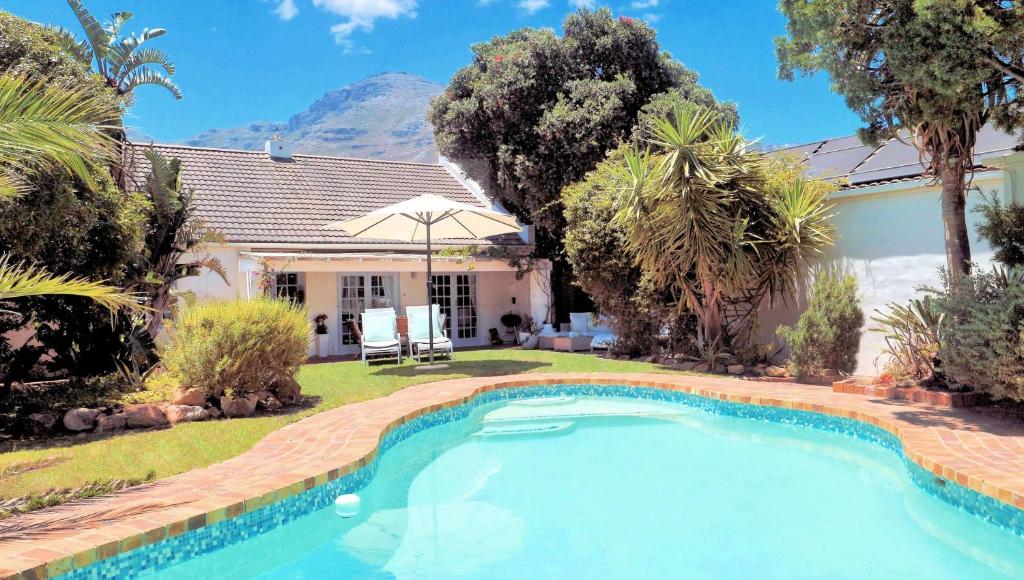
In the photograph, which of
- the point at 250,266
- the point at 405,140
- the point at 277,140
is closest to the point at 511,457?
the point at 250,266

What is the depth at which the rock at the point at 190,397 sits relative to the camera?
36.3ft

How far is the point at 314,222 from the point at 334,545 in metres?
18.0

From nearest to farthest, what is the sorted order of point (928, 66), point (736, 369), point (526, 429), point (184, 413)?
point (928, 66) < point (184, 413) < point (526, 429) < point (736, 369)

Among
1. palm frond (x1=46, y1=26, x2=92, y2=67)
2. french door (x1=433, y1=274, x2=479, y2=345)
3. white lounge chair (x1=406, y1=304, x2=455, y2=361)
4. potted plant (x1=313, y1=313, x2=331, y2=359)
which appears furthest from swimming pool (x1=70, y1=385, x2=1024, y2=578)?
french door (x1=433, y1=274, x2=479, y2=345)

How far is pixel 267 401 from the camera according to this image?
39.2 ft

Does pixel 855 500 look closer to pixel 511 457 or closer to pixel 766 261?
pixel 511 457

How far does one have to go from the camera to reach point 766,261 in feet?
53.1

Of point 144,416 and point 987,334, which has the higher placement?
point 987,334

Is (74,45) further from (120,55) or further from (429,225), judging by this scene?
(429,225)

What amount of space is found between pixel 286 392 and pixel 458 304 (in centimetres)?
1362

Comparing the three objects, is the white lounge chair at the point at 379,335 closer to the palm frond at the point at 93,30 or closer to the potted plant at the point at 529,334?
the potted plant at the point at 529,334

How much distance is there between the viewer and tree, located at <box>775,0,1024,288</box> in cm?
916

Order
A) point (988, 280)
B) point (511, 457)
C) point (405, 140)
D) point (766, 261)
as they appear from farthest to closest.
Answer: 1. point (405, 140)
2. point (766, 261)
3. point (511, 457)
4. point (988, 280)

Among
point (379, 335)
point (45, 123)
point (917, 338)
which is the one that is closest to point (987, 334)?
point (917, 338)
